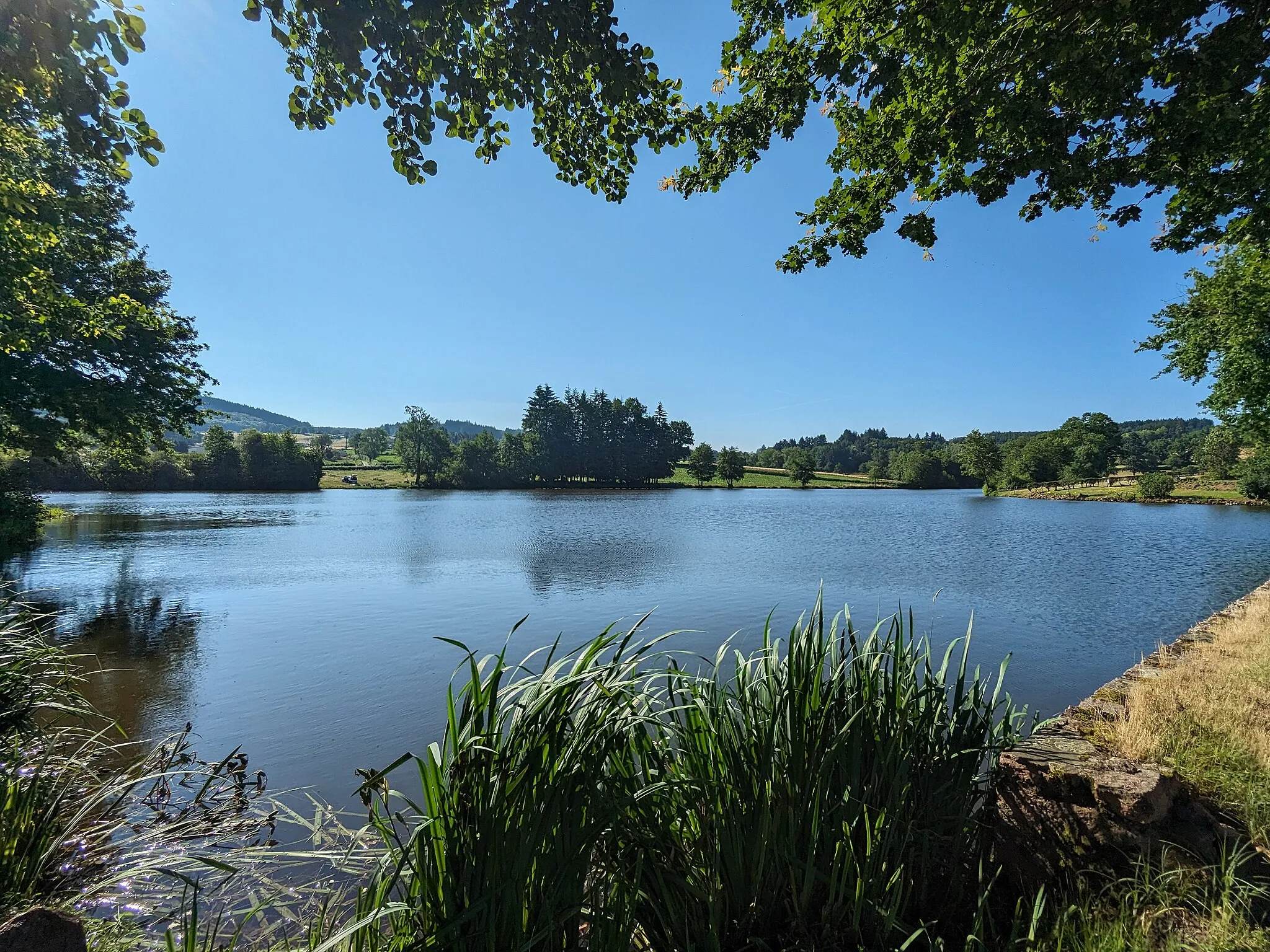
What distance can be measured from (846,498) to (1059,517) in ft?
88.4

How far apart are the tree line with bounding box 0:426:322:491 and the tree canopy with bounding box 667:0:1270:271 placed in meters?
72.2

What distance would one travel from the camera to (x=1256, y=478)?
44.5 metres

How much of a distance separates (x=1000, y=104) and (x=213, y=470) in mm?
96854

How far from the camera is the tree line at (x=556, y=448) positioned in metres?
93.4

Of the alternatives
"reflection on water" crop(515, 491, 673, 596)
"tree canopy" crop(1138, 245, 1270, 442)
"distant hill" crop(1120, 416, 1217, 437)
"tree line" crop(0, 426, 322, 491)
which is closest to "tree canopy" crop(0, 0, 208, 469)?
"reflection on water" crop(515, 491, 673, 596)

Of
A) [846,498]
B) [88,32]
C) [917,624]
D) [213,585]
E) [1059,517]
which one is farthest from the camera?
[846,498]

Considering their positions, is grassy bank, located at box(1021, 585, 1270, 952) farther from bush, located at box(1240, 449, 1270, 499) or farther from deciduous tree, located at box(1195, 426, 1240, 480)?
deciduous tree, located at box(1195, 426, 1240, 480)

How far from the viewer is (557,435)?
331ft

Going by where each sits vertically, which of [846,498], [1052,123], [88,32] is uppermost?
[1052,123]

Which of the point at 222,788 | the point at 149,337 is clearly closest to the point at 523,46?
the point at 222,788

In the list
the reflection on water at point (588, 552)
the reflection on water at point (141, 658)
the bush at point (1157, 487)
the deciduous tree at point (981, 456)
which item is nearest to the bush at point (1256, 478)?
the bush at point (1157, 487)

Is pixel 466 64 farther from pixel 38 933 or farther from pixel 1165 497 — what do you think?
pixel 1165 497

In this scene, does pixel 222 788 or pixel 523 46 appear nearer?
pixel 523 46

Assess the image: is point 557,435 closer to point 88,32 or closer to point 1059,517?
point 1059,517
